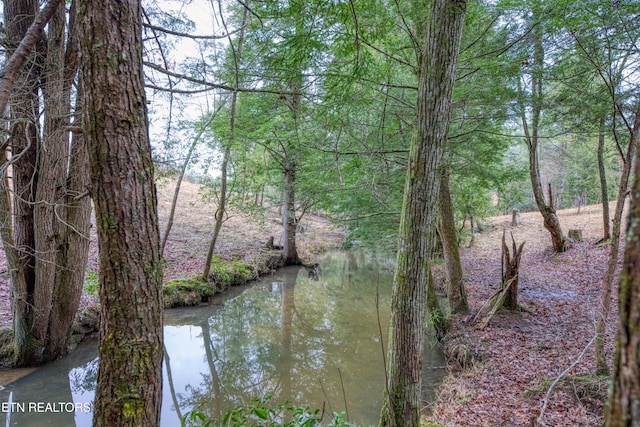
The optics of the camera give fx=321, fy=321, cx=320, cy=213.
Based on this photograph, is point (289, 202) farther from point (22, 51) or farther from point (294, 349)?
point (22, 51)

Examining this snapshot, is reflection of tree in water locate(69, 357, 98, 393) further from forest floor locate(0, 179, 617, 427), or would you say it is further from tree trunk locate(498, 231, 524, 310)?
tree trunk locate(498, 231, 524, 310)

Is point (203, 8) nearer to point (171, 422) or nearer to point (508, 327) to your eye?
point (171, 422)

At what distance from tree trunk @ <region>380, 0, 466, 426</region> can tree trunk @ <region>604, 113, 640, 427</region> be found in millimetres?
2048

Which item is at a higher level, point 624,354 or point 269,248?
point 624,354

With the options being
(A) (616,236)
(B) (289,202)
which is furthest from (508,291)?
(B) (289,202)

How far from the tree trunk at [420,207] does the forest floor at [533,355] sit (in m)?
1.32

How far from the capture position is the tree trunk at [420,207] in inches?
105

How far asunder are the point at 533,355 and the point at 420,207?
411 centimetres

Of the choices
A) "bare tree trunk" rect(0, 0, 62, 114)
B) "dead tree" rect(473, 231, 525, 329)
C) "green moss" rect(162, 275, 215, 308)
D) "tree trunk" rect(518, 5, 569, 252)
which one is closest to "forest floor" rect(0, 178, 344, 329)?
"green moss" rect(162, 275, 215, 308)

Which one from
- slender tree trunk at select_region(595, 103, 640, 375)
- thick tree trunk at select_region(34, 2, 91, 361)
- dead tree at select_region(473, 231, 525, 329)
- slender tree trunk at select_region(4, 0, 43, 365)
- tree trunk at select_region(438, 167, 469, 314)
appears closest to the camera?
slender tree trunk at select_region(595, 103, 640, 375)

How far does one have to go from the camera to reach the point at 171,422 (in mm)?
4398

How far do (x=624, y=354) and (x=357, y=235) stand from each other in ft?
31.1

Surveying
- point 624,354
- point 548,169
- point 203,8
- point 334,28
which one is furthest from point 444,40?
point 548,169

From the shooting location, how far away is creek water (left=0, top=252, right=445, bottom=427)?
14.8ft
